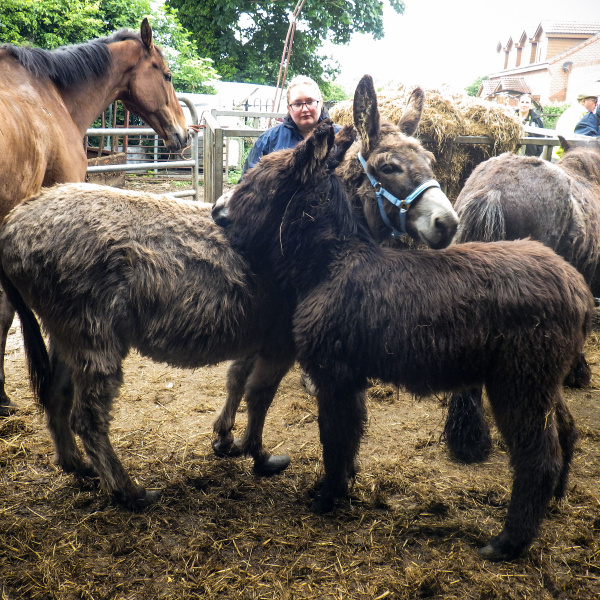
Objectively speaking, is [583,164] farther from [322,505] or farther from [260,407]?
[322,505]

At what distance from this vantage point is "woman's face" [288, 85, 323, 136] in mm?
4180

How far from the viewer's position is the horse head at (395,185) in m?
2.80

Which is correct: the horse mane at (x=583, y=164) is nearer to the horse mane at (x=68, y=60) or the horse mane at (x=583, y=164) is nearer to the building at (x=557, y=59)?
the building at (x=557, y=59)

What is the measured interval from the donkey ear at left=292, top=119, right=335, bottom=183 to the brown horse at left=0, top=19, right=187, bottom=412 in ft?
7.24

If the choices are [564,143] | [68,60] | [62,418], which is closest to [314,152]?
[62,418]

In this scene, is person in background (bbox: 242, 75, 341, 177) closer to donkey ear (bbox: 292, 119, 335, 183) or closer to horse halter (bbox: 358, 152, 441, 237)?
horse halter (bbox: 358, 152, 441, 237)

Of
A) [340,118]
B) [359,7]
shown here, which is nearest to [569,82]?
[340,118]

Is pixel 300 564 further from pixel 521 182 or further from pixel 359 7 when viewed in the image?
pixel 359 7

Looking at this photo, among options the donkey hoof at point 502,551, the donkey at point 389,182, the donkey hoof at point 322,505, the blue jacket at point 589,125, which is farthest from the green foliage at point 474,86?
the donkey hoof at point 502,551

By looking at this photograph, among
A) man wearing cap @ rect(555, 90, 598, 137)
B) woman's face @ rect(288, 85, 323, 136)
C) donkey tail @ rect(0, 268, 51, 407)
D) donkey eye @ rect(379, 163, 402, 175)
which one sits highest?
man wearing cap @ rect(555, 90, 598, 137)

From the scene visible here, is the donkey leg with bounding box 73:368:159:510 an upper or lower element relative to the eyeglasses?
lower

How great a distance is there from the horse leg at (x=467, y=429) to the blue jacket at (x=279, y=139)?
2564 mm

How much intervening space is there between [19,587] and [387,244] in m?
2.70

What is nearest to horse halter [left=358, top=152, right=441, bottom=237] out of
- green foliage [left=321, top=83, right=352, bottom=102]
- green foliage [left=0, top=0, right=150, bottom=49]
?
green foliage [left=0, top=0, right=150, bottom=49]
